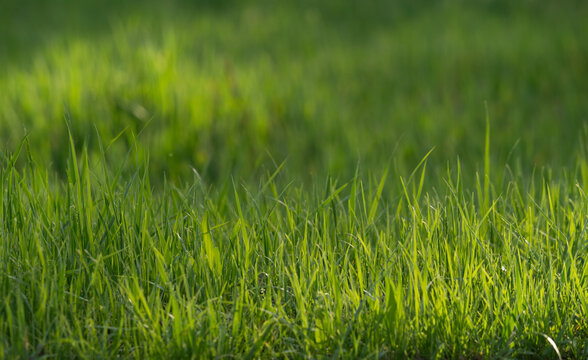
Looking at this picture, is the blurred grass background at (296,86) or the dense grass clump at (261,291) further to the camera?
the blurred grass background at (296,86)

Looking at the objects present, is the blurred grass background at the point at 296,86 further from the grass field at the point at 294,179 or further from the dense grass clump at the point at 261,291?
the dense grass clump at the point at 261,291

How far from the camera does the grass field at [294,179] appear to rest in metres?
1.57

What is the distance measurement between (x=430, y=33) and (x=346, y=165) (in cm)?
247

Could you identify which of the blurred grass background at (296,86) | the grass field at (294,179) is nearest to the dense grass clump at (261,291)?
the grass field at (294,179)

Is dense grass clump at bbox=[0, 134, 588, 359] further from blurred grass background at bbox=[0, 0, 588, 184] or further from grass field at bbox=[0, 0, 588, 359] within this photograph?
blurred grass background at bbox=[0, 0, 588, 184]

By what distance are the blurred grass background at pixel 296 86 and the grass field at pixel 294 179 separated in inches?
0.8

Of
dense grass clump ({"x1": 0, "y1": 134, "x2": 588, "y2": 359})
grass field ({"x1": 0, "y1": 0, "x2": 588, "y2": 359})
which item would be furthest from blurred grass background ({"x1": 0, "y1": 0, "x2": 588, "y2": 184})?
dense grass clump ({"x1": 0, "y1": 134, "x2": 588, "y2": 359})

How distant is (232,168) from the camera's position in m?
3.63

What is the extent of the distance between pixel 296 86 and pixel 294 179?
2.55 meters

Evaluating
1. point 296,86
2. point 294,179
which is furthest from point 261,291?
point 296,86

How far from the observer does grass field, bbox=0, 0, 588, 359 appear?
1566mm

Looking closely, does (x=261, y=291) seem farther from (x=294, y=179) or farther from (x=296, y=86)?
(x=296, y=86)

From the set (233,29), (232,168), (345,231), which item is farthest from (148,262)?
(233,29)

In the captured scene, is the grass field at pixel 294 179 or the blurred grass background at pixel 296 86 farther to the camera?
the blurred grass background at pixel 296 86
